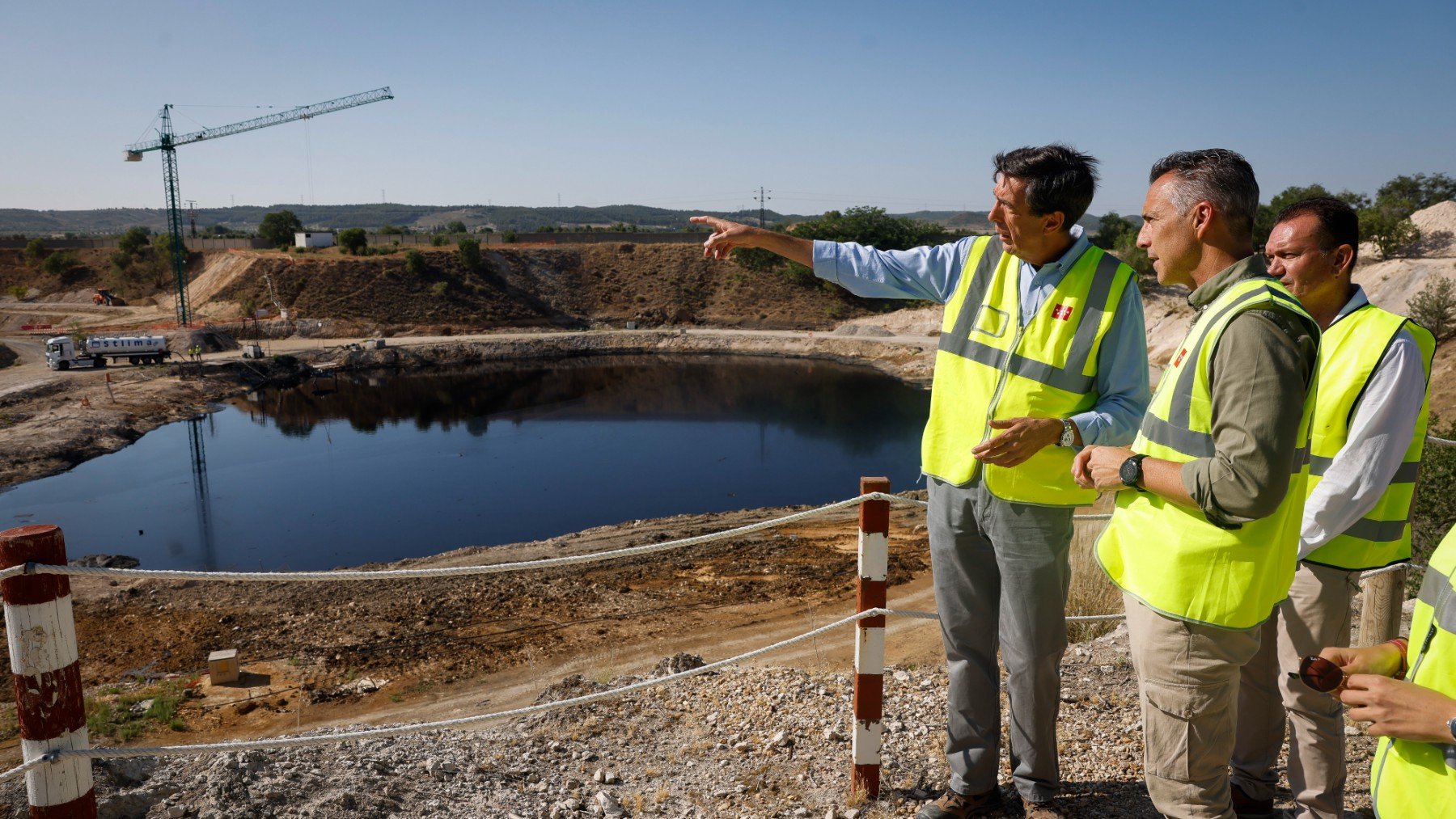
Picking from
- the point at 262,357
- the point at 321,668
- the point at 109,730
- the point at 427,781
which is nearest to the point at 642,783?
the point at 427,781

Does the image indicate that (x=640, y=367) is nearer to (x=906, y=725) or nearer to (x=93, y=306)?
(x=93, y=306)

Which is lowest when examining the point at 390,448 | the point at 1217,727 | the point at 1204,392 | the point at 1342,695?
the point at 390,448

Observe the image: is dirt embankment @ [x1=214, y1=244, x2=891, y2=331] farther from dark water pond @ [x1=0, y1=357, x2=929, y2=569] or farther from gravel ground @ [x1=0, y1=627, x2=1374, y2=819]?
gravel ground @ [x1=0, y1=627, x2=1374, y2=819]

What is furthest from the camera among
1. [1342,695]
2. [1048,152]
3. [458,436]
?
[458,436]

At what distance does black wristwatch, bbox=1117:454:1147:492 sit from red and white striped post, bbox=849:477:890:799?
2.66 feet

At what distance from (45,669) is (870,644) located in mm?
2192

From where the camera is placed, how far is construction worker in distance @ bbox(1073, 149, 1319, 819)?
1.88 metres

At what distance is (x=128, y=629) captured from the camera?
11516 millimetres

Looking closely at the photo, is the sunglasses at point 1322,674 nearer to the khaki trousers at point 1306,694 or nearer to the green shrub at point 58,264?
the khaki trousers at point 1306,694

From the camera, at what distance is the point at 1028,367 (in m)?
2.65

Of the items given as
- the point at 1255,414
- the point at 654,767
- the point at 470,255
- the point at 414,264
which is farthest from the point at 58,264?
the point at 1255,414

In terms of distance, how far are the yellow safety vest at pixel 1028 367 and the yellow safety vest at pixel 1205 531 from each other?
18.2 inches

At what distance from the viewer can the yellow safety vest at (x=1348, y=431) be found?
2.60 m

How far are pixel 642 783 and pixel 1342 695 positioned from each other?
8.00 feet
